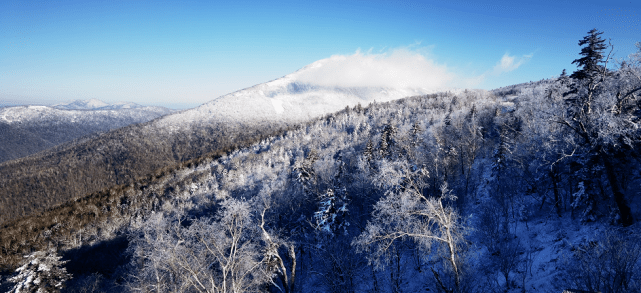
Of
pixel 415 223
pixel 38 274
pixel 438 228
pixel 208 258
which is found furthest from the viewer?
pixel 38 274

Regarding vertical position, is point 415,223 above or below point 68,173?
above

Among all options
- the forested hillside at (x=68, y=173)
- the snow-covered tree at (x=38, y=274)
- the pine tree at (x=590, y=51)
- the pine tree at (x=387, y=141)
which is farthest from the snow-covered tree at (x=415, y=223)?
the forested hillside at (x=68, y=173)

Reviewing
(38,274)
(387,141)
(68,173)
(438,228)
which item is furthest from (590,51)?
(68,173)

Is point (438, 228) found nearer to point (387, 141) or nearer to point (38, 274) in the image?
point (38, 274)

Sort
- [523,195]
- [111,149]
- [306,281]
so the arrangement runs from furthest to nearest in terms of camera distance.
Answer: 1. [111,149]
2. [306,281]
3. [523,195]

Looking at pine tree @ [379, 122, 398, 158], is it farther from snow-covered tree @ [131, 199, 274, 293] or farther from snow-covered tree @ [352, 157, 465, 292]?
snow-covered tree @ [131, 199, 274, 293]

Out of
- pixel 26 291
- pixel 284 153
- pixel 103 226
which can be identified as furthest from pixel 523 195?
pixel 284 153

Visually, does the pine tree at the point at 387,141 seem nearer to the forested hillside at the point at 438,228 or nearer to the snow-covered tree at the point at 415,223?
the forested hillside at the point at 438,228

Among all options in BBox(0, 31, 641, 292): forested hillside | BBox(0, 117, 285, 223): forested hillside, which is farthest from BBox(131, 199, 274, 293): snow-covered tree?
BBox(0, 117, 285, 223): forested hillside

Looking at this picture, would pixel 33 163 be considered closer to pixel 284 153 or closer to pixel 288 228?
pixel 284 153
